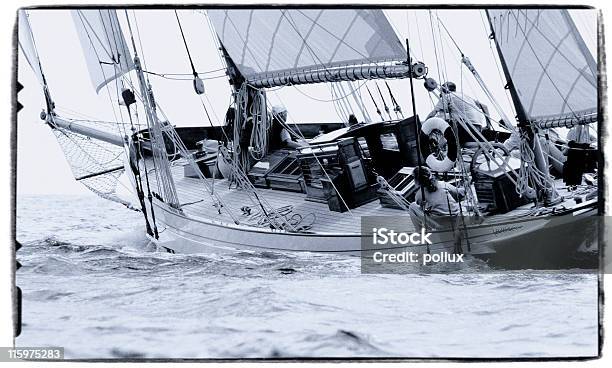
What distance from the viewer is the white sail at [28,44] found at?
4.31 meters

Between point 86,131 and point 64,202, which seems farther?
point 86,131

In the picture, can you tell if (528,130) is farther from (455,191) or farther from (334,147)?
(334,147)

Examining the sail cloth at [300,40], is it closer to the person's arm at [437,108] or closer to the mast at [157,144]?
the person's arm at [437,108]

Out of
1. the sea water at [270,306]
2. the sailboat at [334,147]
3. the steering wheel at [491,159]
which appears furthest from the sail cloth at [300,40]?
the sea water at [270,306]

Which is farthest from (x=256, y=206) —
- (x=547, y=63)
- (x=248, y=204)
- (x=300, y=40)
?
(x=547, y=63)

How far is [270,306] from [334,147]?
91 cm

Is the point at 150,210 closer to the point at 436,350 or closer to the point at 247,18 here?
the point at 247,18

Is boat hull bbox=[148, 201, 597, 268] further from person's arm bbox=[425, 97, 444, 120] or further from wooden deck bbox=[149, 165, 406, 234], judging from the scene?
person's arm bbox=[425, 97, 444, 120]

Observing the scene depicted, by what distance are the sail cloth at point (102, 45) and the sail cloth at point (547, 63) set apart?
1586 mm

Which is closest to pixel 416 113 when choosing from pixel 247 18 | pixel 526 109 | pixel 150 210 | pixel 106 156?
pixel 526 109

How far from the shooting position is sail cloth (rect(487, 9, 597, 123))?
4527mm

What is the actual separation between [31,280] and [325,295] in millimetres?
1174

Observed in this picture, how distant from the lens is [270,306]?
14.3 feet

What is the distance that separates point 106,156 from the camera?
18.0ft
